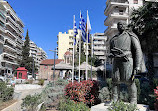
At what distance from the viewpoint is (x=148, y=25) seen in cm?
1237

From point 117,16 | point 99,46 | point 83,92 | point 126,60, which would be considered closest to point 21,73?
point 117,16

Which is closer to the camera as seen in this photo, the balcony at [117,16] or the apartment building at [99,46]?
the balcony at [117,16]

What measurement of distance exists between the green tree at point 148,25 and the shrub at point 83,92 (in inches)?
361

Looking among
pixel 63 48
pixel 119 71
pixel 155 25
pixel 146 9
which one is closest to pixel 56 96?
pixel 119 71

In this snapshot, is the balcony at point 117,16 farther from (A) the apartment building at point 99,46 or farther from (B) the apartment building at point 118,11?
(A) the apartment building at point 99,46

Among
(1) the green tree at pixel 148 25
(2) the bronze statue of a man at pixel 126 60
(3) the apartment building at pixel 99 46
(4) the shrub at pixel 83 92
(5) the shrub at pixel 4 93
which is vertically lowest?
(5) the shrub at pixel 4 93

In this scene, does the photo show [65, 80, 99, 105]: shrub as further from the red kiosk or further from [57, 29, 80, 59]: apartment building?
[57, 29, 80, 59]: apartment building

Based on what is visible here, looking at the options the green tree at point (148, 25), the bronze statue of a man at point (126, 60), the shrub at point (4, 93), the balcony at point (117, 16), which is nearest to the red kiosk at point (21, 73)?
the shrub at point (4, 93)

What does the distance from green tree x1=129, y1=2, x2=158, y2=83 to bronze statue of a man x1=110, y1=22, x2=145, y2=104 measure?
9579mm

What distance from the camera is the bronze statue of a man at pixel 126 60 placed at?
13.0 ft

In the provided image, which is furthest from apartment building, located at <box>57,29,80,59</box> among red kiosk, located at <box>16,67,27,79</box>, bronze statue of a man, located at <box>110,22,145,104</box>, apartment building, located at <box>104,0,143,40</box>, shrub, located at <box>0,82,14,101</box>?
bronze statue of a man, located at <box>110,22,145,104</box>

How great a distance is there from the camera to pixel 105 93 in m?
8.20

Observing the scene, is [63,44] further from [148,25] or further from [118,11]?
[148,25]

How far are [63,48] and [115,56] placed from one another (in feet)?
201
